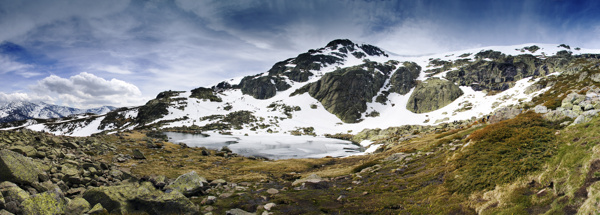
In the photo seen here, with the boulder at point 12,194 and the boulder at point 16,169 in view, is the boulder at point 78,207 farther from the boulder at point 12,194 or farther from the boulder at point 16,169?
the boulder at point 16,169

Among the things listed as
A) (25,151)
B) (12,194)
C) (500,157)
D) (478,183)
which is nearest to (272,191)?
(12,194)

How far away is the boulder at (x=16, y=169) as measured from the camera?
11.2 metres

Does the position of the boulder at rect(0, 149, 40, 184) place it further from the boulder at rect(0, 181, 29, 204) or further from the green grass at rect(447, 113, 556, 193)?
the green grass at rect(447, 113, 556, 193)

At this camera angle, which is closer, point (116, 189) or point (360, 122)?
point (116, 189)

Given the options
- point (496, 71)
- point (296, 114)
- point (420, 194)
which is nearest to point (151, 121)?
point (296, 114)

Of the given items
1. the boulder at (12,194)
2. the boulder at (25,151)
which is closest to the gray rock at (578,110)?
A: the boulder at (12,194)

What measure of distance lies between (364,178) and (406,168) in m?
4.80

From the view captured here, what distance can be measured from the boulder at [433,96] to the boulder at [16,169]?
195m

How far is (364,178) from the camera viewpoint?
25266 mm

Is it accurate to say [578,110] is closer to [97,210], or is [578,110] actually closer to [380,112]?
[97,210]

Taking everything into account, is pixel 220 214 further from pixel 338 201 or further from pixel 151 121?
pixel 151 121

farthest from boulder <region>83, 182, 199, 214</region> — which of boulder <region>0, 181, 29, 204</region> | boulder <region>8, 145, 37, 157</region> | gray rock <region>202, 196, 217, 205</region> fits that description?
boulder <region>8, 145, 37, 157</region>

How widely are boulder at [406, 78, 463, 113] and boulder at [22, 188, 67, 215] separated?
194152 mm

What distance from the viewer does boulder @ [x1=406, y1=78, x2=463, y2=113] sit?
16681 centimetres
